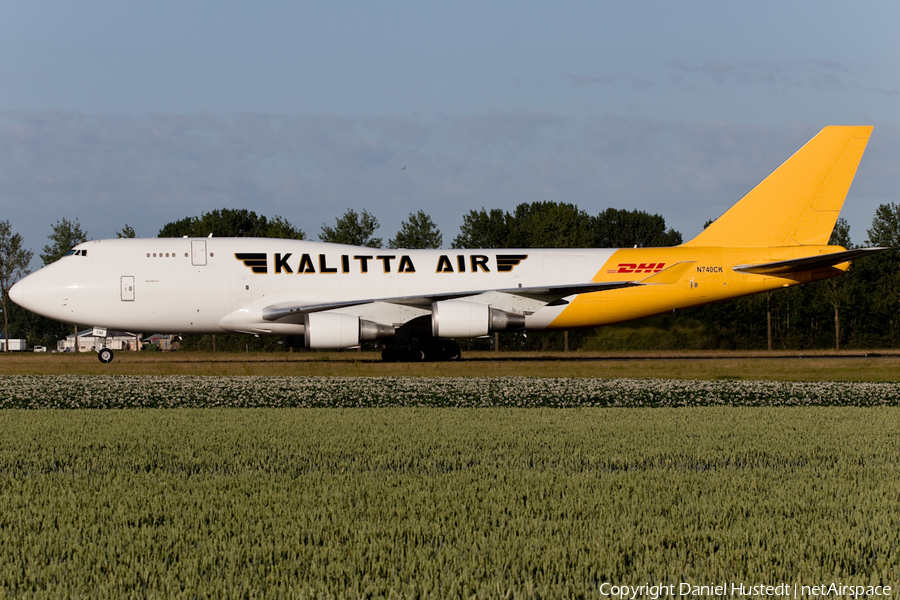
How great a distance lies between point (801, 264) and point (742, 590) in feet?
70.8

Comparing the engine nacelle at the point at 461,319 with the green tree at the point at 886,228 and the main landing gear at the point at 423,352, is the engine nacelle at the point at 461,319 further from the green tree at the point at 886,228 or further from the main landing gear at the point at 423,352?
the green tree at the point at 886,228

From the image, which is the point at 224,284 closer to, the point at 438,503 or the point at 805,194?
the point at 805,194

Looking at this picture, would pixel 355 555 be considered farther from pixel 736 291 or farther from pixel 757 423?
pixel 736 291

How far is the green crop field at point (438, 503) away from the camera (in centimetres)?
418

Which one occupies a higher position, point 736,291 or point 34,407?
point 736,291

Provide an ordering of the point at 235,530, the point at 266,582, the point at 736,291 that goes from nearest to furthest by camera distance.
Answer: the point at 266,582, the point at 235,530, the point at 736,291

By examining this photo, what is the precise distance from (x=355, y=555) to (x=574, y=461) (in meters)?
3.25

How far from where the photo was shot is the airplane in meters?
22.4

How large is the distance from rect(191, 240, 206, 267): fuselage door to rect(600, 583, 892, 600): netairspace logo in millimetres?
20431

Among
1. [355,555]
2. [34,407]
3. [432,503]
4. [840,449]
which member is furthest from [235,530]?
[34,407]

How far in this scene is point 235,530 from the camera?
195 inches

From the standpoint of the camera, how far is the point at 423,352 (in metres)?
23.9

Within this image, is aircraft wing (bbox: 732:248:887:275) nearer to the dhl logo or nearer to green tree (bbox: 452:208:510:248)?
the dhl logo

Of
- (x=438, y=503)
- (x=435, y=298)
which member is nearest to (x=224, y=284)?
(x=435, y=298)
